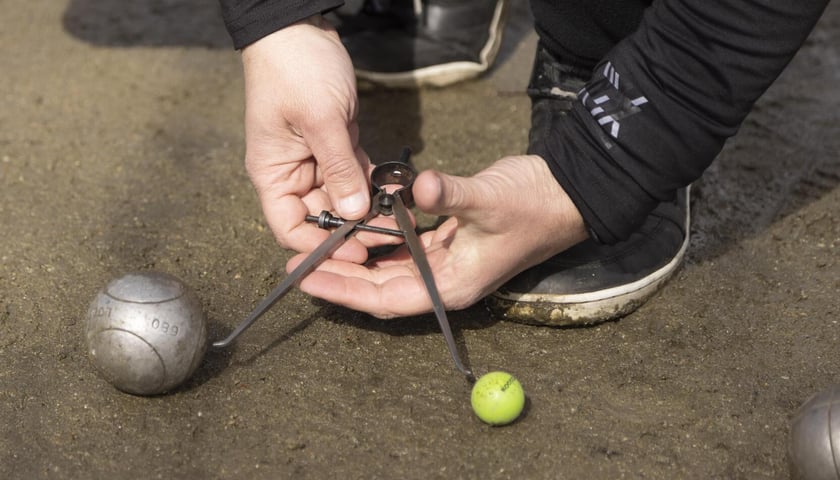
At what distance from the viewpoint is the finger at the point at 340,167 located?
2330mm

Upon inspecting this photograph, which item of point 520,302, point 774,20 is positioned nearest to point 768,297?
point 520,302

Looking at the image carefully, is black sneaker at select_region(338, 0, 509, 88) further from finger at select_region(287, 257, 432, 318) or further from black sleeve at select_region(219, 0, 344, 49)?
finger at select_region(287, 257, 432, 318)

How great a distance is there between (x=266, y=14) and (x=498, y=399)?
1.18 m

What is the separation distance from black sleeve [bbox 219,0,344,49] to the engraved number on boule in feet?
2.62

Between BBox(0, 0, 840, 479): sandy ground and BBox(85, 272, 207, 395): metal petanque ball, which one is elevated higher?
BBox(85, 272, 207, 395): metal petanque ball

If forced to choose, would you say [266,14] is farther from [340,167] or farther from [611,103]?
[611,103]

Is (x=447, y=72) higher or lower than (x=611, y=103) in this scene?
lower

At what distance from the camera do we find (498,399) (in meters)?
2.09

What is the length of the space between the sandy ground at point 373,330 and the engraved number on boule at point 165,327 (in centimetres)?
22

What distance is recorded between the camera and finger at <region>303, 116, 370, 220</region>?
233 centimetres

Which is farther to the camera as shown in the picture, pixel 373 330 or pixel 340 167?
pixel 373 330

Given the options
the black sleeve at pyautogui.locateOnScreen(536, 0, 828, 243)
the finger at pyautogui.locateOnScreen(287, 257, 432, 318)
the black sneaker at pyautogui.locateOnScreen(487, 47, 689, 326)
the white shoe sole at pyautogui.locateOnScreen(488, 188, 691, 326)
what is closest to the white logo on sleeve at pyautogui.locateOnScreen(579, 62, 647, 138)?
the black sleeve at pyautogui.locateOnScreen(536, 0, 828, 243)

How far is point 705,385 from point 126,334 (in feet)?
4.73

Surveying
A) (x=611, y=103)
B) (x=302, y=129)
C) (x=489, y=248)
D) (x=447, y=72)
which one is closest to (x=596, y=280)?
(x=489, y=248)
